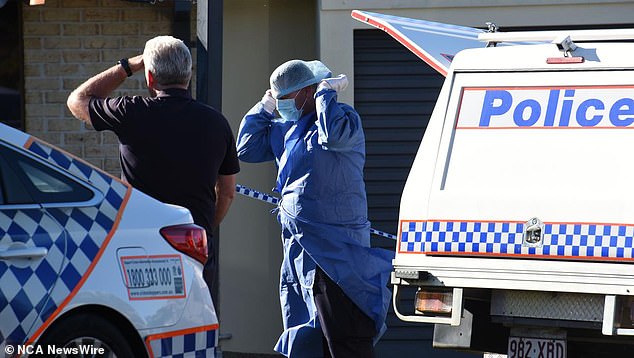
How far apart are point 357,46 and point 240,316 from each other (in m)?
2.31

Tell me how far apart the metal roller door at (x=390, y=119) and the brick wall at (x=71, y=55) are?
5.22ft

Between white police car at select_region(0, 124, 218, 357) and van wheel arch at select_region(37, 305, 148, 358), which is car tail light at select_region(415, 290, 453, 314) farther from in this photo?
van wheel arch at select_region(37, 305, 148, 358)

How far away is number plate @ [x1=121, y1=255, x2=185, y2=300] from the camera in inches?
212

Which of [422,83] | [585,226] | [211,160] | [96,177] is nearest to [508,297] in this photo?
[585,226]

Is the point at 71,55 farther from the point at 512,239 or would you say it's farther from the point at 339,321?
the point at 512,239

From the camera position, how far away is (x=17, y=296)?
200 inches

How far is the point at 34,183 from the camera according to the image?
5336mm

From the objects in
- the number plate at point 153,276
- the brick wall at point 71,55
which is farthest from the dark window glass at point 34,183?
the brick wall at point 71,55

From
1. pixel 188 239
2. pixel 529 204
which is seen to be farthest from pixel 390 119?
pixel 188 239

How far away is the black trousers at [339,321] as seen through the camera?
7012mm

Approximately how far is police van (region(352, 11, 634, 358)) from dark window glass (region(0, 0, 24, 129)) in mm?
4314

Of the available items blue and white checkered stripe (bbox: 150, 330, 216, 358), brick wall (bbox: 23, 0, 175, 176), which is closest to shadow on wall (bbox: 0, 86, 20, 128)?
brick wall (bbox: 23, 0, 175, 176)

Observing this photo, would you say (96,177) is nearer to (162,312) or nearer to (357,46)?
(162,312)

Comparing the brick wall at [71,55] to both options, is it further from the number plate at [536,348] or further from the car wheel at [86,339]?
the car wheel at [86,339]
